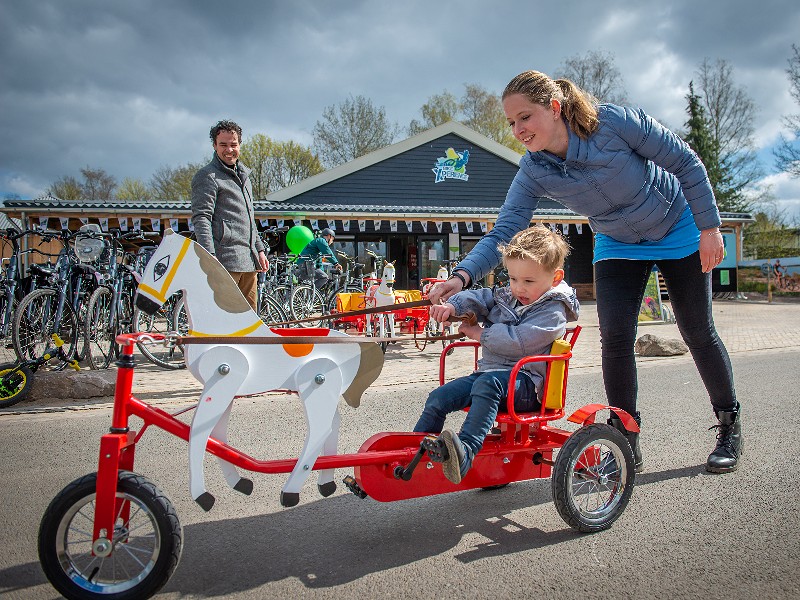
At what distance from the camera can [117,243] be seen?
740 centimetres

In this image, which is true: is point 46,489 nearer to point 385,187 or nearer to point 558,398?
point 558,398

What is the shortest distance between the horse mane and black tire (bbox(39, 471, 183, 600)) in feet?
2.33

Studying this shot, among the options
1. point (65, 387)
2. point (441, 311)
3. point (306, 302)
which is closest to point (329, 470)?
point (441, 311)

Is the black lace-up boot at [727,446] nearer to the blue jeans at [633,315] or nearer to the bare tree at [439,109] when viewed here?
the blue jeans at [633,315]

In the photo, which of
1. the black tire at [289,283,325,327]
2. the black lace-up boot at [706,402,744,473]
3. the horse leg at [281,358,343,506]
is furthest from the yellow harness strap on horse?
the black tire at [289,283,325,327]

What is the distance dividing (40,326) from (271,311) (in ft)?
9.22

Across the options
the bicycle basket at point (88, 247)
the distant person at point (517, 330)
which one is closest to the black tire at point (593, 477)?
the distant person at point (517, 330)

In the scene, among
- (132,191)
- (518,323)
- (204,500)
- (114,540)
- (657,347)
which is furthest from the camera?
(132,191)

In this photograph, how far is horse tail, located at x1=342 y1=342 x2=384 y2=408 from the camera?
2.62 meters

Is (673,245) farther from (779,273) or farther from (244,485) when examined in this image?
(779,273)

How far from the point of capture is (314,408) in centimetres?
246

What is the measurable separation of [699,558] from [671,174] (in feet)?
5.91

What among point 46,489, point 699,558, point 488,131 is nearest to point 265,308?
point 46,489

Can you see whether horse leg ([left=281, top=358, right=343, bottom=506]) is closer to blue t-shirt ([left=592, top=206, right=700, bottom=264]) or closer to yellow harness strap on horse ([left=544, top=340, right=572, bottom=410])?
yellow harness strap on horse ([left=544, top=340, right=572, bottom=410])
